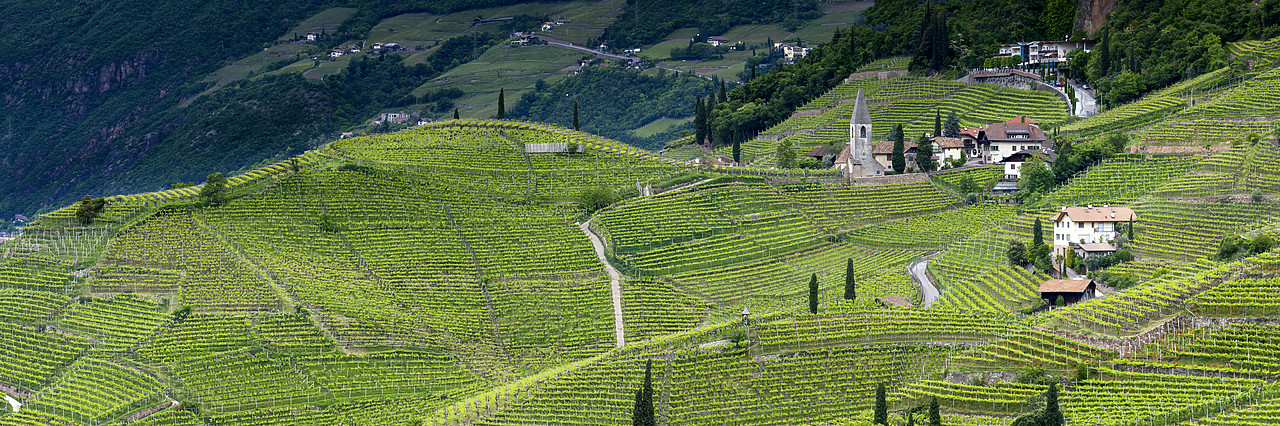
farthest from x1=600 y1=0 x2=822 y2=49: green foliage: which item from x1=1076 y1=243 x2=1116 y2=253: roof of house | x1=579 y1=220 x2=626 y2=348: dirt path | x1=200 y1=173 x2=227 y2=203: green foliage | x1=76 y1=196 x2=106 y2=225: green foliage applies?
x1=1076 y1=243 x2=1116 y2=253: roof of house

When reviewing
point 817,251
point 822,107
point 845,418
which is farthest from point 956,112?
point 845,418

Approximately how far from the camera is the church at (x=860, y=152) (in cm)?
9519

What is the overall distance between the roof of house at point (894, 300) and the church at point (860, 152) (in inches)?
1003

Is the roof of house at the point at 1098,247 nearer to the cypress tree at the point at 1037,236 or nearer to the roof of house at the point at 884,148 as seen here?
the cypress tree at the point at 1037,236

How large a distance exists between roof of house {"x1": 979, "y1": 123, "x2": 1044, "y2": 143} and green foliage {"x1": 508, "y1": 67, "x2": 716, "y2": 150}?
54856mm

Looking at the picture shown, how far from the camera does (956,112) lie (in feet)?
347

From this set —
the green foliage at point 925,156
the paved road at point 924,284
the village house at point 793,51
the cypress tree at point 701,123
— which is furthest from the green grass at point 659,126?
the paved road at point 924,284

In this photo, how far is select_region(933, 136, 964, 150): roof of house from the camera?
96688 mm

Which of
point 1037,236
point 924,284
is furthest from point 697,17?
point 1037,236

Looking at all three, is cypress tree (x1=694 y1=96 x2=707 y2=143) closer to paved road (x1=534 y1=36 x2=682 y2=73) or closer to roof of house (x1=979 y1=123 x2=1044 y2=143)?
roof of house (x1=979 y1=123 x2=1044 y2=143)

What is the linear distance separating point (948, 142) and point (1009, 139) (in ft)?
13.5

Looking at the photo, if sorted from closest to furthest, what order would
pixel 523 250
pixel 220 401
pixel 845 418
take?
pixel 845 418
pixel 220 401
pixel 523 250

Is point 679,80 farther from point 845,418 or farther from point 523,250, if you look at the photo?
point 845,418

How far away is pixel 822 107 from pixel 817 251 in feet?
105
